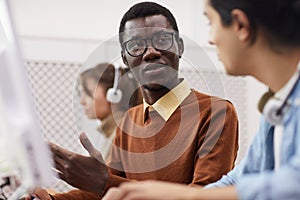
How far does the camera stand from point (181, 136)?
953 millimetres

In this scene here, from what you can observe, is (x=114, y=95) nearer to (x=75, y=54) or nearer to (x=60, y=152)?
(x=75, y=54)

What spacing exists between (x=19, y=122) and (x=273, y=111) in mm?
241

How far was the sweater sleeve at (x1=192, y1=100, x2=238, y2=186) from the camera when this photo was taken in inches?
35.1

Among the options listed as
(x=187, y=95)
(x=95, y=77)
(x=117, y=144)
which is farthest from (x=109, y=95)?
(x=187, y=95)

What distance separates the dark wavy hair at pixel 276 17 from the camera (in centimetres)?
53

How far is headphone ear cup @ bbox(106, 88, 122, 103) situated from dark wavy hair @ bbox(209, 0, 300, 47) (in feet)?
3.46

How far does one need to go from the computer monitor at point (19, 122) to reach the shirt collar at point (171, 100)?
1.66 feet

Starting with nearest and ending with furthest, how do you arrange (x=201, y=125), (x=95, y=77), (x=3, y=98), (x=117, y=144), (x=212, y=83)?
(x=3, y=98) → (x=201, y=125) → (x=117, y=144) → (x=212, y=83) → (x=95, y=77)

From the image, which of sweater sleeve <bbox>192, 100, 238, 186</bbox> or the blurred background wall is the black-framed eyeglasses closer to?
sweater sleeve <bbox>192, 100, 238, 186</bbox>

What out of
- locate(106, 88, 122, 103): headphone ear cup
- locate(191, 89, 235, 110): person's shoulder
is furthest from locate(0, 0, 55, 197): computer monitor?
locate(106, 88, 122, 103): headphone ear cup

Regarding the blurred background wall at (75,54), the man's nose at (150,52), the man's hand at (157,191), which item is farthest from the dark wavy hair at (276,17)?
the blurred background wall at (75,54)

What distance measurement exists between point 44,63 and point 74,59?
0.33 ft

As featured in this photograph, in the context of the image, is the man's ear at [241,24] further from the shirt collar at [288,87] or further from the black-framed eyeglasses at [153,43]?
the black-framed eyeglasses at [153,43]

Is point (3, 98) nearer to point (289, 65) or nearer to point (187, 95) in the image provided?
point (289, 65)
